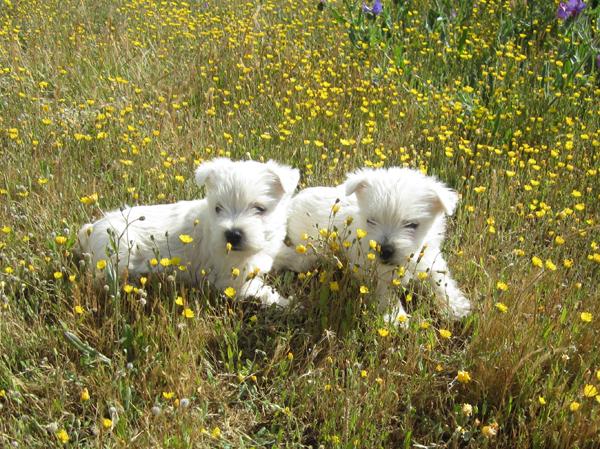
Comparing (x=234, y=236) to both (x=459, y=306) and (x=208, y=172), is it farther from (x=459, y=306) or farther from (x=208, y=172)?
(x=459, y=306)

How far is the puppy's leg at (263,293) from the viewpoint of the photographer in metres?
3.42

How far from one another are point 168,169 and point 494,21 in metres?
4.11

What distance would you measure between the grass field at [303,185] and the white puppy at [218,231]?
0.15 m

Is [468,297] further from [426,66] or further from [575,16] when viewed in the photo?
[575,16]

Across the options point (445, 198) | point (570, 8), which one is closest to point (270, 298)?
point (445, 198)

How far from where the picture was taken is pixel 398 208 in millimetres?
3262

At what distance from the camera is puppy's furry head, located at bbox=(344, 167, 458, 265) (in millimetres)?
3239

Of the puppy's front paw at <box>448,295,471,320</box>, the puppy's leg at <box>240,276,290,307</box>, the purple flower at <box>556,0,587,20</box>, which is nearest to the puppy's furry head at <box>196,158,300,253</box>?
the puppy's leg at <box>240,276,290,307</box>

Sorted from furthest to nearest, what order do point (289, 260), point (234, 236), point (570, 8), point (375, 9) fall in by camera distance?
point (375, 9) < point (570, 8) < point (289, 260) < point (234, 236)

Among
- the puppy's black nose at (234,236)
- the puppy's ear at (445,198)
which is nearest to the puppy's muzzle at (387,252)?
the puppy's ear at (445,198)

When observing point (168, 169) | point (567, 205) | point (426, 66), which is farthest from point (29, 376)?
point (426, 66)

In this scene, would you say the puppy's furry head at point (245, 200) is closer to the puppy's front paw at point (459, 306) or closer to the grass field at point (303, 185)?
the grass field at point (303, 185)

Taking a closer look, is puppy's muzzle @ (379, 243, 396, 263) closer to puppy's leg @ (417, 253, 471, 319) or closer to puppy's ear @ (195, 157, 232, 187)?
puppy's leg @ (417, 253, 471, 319)

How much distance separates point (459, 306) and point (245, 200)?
4.45ft
